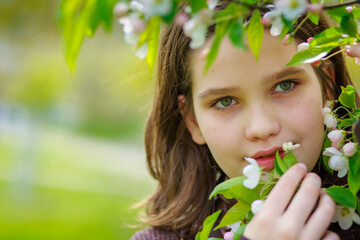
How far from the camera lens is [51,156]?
10.3m

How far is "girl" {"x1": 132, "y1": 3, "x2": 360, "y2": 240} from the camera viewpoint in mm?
1043

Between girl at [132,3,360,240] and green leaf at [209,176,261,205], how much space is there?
0.07 metres

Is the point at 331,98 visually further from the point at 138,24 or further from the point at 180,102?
the point at 138,24

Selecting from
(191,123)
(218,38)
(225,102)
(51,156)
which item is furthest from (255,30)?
(51,156)

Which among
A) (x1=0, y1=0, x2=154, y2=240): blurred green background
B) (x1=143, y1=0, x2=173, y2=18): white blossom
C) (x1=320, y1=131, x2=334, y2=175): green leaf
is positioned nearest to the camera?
(x1=143, y1=0, x2=173, y2=18): white blossom

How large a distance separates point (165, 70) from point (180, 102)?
11 centimetres

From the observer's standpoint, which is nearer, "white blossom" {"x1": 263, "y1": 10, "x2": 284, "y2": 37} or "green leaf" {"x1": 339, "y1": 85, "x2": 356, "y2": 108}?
"white blossom" {"x1": 263, "y1": 10, "x2": 284, "y2": 37}

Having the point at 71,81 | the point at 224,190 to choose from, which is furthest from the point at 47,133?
the point at 224,190

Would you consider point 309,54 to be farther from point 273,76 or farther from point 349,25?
point 273,76

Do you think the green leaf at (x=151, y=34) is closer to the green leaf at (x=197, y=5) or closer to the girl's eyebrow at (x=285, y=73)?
the green leaf at (x=197, y=5)

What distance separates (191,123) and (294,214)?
82cm

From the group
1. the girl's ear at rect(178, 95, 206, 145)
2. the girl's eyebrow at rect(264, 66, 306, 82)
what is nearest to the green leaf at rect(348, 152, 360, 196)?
the girl's eyebrow at rect(264, 66, 306, 82)

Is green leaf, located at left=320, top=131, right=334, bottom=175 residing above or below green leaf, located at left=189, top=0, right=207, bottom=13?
below

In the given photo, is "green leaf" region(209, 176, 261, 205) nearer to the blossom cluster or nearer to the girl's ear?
the blossom cluster
